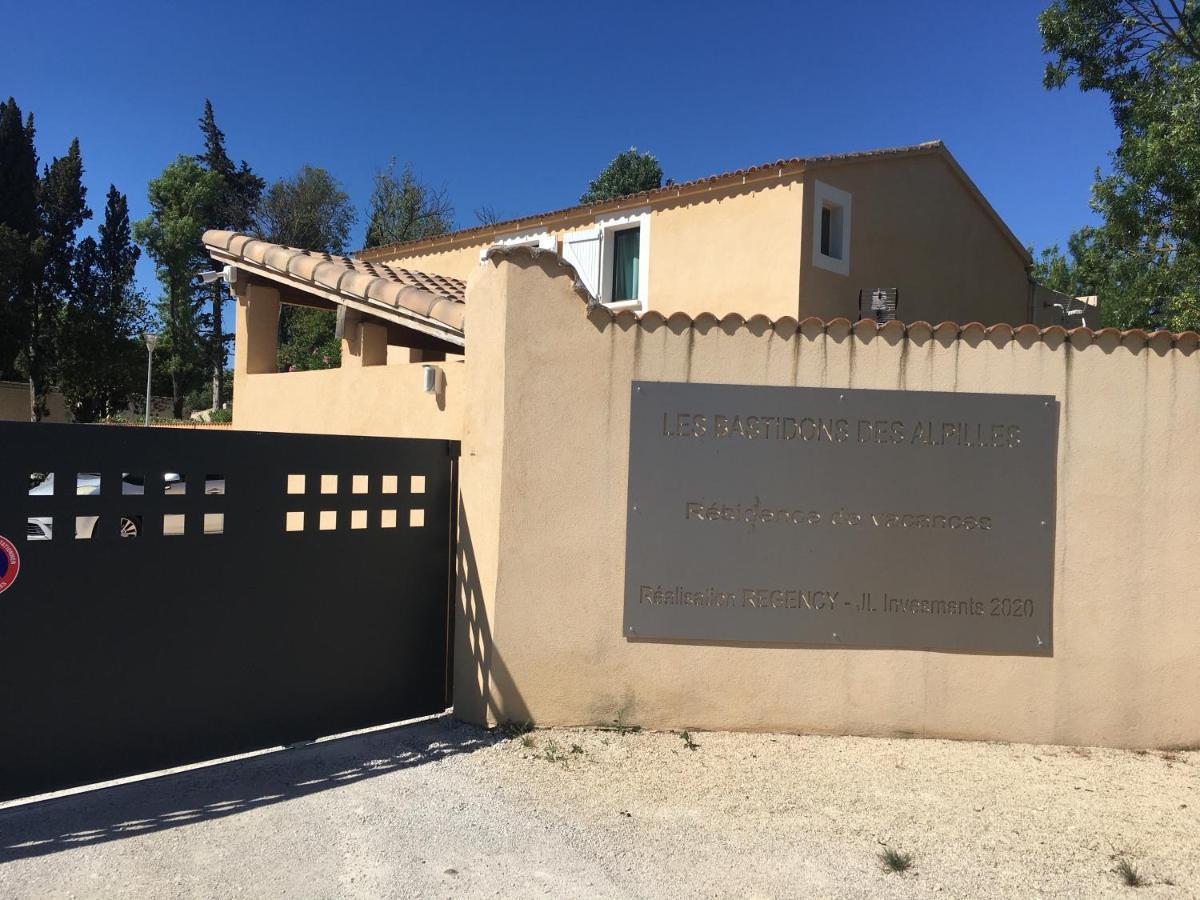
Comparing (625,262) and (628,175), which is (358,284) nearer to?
(625,262)

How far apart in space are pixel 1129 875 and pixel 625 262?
1160cm

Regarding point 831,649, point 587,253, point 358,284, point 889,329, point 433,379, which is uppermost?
point 587,253

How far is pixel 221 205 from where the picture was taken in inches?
1654

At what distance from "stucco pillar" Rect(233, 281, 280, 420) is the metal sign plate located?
6.14 m

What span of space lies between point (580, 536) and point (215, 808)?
2.39 metres

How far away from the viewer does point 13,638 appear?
4.05 metres

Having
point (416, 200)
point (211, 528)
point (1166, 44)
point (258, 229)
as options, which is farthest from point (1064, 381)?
point (258, 229)

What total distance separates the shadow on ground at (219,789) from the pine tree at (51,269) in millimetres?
31715

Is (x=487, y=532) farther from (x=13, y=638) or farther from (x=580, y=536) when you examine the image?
(x=13, y=638)

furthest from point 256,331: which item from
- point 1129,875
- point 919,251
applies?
point 919,251

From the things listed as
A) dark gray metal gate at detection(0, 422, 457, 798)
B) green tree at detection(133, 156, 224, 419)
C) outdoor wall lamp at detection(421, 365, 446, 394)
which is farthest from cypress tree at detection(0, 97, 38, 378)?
dark gray metal gate at detection(0, 422, 457, 798)

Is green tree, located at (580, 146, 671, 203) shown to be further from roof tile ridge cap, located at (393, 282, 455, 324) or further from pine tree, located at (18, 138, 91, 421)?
roof tile ridge cap, located at (393, 282, 455, 324)

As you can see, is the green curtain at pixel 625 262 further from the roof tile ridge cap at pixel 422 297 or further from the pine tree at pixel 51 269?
the pine tree at pixel 51 269

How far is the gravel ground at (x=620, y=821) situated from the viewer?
3.58 meters
